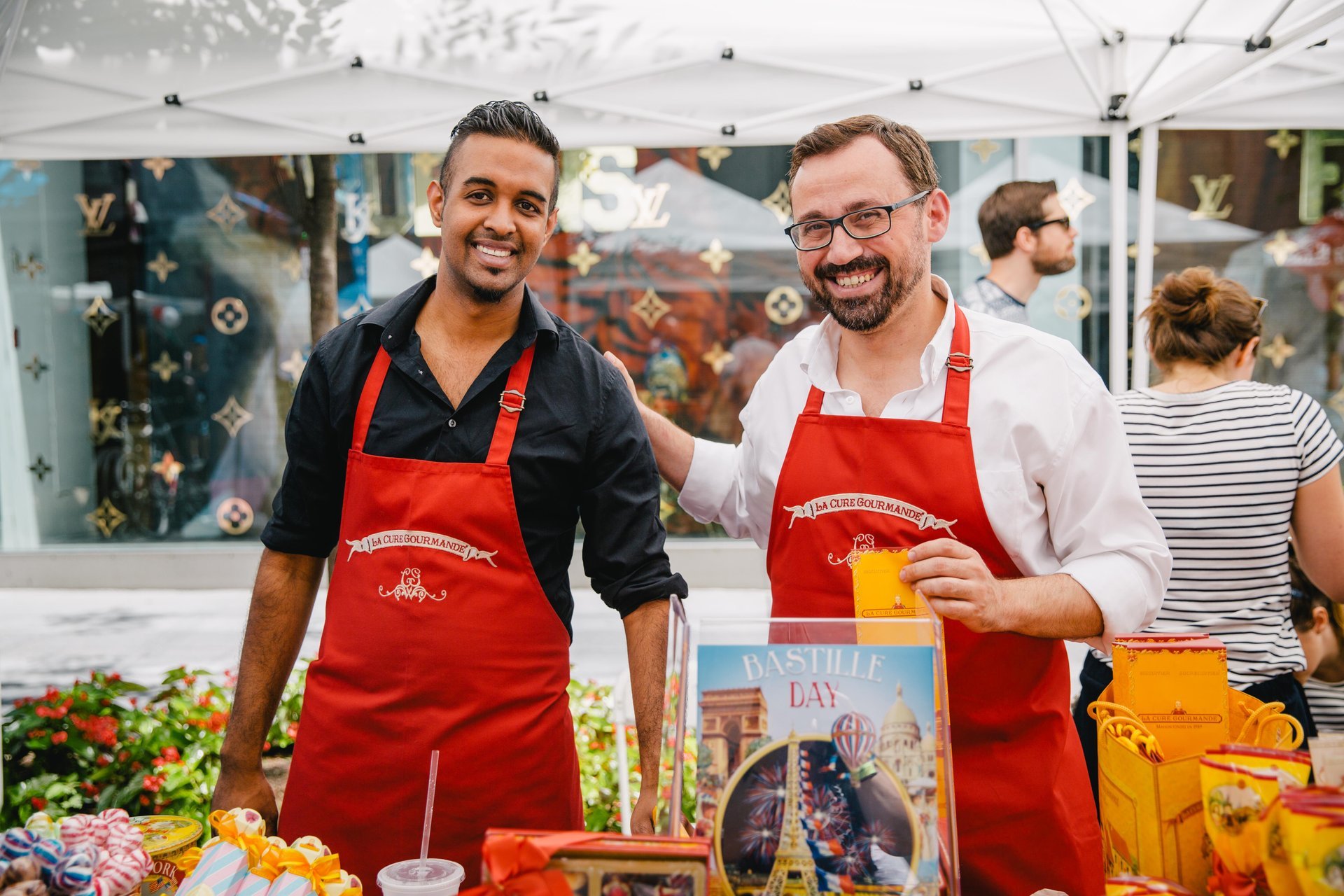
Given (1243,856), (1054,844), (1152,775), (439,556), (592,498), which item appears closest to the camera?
(1243,856)

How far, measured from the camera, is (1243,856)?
87 centimetres

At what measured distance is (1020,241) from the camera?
3.16 meters

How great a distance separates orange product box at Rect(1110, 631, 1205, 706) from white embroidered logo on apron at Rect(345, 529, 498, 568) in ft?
3.05

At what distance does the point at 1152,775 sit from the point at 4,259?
303 inches

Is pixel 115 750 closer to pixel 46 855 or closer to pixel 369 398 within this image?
pixel 369 398

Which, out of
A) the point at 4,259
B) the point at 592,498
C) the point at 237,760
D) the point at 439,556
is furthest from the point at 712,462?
the point at 4,259

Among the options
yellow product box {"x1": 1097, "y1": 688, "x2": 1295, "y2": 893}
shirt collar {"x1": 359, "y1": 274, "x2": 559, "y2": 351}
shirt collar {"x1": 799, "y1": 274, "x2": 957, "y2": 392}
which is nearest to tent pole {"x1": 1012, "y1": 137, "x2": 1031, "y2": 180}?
shirt collar {"x1": 799, "y1": 274, "x2": 957, "y2": 392}

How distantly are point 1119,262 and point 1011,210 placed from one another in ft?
2.31

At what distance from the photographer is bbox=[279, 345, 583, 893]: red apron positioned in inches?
61.7

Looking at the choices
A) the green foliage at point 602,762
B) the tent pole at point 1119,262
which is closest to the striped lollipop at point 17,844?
the green foliage at point 602,762

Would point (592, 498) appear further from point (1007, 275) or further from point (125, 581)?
point (125, 581)

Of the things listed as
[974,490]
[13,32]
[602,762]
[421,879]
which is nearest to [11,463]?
[13,32]

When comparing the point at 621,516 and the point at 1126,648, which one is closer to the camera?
the point at 1126,648

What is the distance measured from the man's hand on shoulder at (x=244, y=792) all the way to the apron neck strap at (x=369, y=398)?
589 millimetres
